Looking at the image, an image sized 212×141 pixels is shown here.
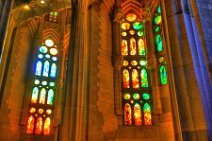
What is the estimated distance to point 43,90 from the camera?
16.5 meters

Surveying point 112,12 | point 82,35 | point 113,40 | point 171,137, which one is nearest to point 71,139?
point 82,35

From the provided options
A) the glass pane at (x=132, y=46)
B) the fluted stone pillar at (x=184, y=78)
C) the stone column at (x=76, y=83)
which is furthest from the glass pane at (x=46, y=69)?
the fluted stone pillar at (x=184, y=78)

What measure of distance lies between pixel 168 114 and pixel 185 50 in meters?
5.92

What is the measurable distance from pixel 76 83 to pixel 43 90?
7988 millimetres

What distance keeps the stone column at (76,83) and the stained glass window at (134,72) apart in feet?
10.3

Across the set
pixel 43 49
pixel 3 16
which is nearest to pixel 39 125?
pixel 43 49

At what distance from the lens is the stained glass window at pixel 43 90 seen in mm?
15312

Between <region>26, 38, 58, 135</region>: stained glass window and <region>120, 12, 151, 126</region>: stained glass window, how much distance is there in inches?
230

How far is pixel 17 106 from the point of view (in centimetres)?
1410

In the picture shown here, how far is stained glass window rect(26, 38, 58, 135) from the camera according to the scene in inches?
603

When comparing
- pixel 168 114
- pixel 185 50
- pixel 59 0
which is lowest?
pixel 168 114

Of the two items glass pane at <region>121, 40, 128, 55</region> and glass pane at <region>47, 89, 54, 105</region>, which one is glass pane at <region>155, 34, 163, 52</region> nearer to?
glass pane at <region>121, 40, 128, 55</region>

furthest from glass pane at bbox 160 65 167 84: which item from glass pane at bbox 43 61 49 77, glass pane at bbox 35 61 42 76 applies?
glass pane at bbox 35 61 42 76

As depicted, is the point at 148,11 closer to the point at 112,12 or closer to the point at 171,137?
the point at 112,12
